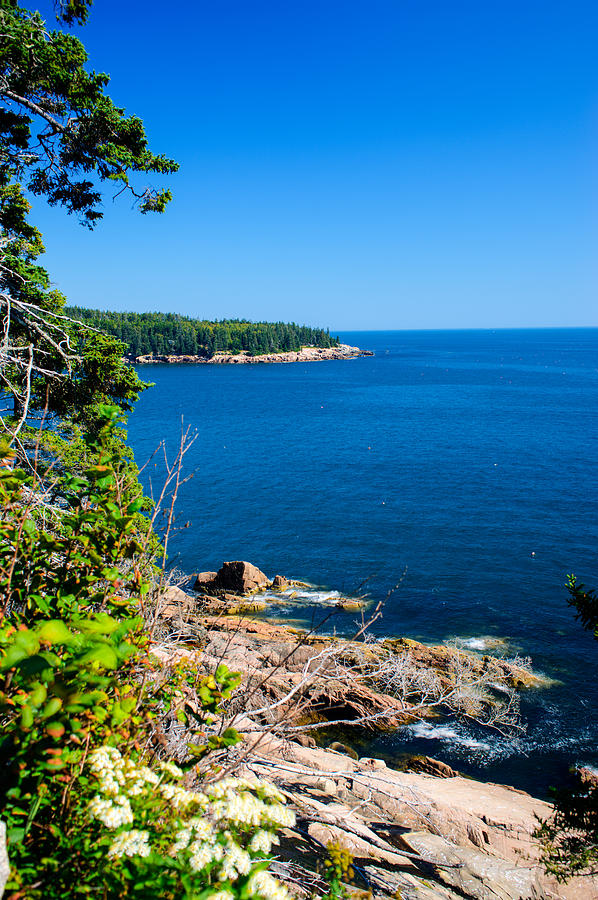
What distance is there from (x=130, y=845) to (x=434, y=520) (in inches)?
1508

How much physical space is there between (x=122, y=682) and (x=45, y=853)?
38.3 inches

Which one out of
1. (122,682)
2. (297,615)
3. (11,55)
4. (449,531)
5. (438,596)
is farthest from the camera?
(449,531)

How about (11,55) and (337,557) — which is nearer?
(11,55)

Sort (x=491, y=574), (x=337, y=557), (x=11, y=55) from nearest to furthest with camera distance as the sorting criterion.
Result: (x=11, y=55)
(x=491, y=574)
(x=337, y=557)

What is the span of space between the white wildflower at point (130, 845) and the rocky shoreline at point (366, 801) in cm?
112

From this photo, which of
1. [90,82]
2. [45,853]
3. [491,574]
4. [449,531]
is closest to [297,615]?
[491,574]

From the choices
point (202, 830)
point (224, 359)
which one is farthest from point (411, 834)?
point (224, 359)

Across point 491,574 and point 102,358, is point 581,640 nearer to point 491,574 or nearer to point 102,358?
point 491,574

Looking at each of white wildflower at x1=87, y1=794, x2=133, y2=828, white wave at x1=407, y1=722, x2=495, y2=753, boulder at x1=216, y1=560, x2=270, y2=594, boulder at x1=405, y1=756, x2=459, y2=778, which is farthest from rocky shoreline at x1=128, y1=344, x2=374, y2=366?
white wildflower at x1=87, y1=794, x2=133, y2=828

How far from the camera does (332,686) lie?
18625mm

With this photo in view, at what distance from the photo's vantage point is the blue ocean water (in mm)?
20641

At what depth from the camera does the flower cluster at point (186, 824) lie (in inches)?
88.9

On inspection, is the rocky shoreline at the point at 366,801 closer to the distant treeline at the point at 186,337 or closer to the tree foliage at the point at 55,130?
the tree foliage at the point at 55,130

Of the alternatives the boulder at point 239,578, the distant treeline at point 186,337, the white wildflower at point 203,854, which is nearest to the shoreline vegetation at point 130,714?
the white wildflower at point 203,854
